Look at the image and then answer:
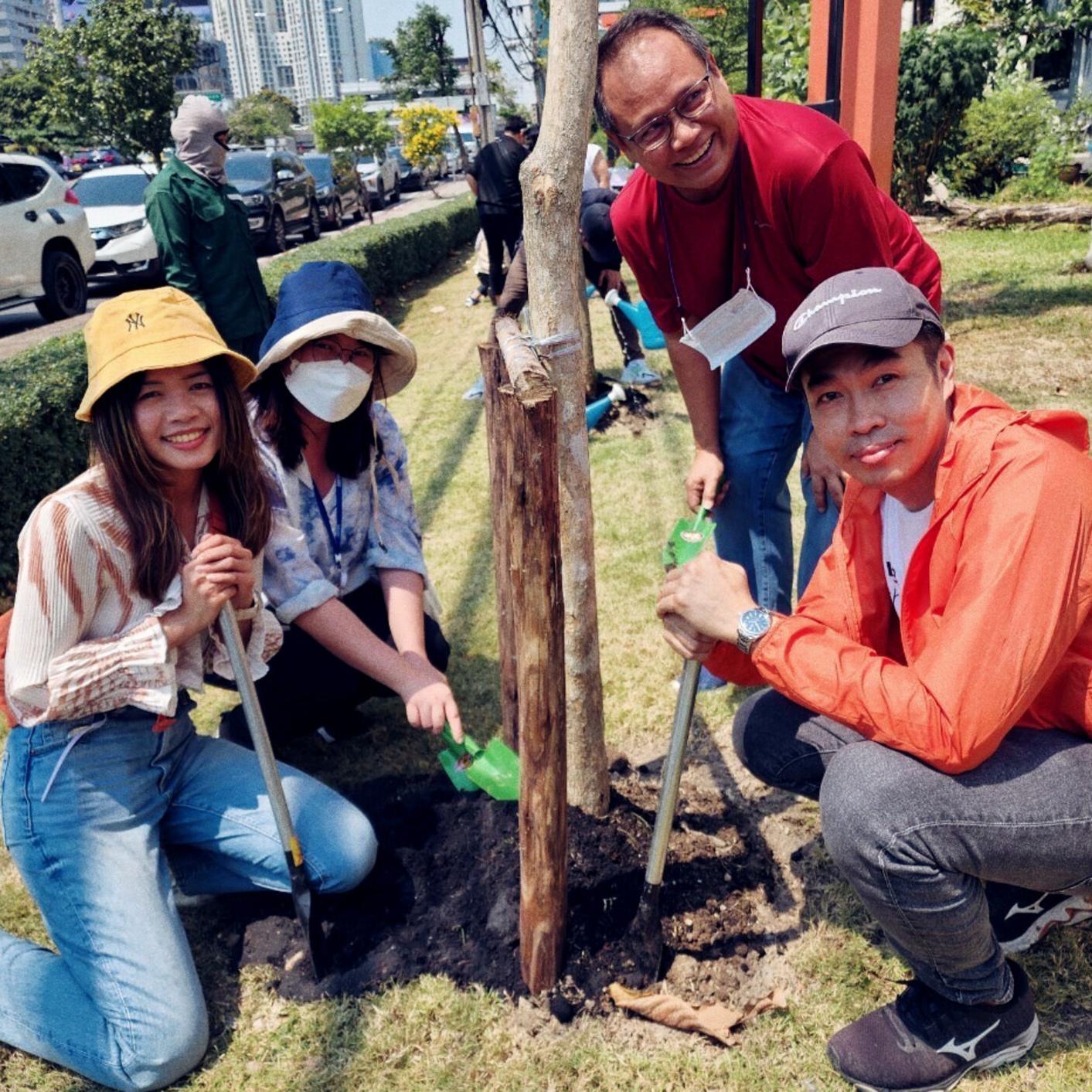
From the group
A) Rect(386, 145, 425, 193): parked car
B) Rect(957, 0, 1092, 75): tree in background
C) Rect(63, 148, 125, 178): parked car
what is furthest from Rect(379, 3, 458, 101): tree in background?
Rect(957, 0, 1092, 75): tree in background

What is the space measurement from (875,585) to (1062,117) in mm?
16397

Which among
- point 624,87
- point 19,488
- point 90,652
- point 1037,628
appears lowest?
point 19,488

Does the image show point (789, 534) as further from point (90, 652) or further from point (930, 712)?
point (90, 652)

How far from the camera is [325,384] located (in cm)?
261

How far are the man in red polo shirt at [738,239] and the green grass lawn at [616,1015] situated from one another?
0.76 m

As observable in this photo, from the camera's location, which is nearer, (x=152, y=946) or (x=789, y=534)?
(x=152, y=946)

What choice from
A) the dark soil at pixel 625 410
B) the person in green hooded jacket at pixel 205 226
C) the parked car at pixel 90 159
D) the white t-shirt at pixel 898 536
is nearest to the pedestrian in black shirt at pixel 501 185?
the dark soil at pixel 625 410

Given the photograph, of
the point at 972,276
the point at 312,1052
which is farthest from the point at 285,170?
the point at 312,1052

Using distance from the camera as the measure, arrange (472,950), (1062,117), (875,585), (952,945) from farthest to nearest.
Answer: (1062,117) < (472,950) < (875,585) < (952,945)

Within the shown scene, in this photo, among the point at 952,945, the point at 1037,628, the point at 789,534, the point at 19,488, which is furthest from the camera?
the point at 19,488

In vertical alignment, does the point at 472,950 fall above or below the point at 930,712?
below

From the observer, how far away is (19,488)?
14.8 feet

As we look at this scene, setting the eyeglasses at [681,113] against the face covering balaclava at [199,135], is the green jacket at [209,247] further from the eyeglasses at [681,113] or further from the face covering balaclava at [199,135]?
the eyeglasses at [681,113]

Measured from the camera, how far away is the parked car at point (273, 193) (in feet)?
48.9
